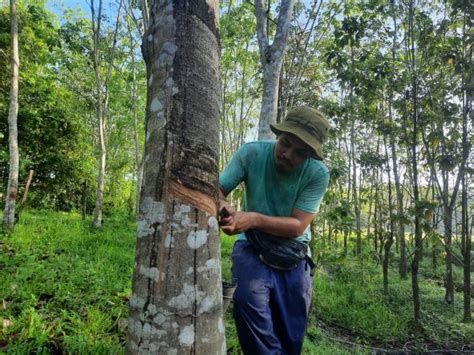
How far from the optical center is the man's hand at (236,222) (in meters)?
1.55

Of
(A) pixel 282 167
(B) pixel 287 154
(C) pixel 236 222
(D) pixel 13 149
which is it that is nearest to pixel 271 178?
(A) pixel 282 167

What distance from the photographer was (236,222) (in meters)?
1.58

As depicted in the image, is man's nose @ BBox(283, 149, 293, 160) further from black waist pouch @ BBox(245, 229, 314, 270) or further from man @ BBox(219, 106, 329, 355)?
black waist pouch @ BBox(245, 229, 314, 270)

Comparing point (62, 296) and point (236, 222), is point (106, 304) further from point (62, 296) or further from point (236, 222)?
point (236, 222)

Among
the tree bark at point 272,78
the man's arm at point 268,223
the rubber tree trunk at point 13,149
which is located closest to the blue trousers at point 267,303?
the man's arm at point 268,223

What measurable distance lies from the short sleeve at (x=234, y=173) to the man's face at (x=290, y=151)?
20 centimetres

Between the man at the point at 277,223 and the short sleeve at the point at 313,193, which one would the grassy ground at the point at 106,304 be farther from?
the short sleeve at the point at 313,193

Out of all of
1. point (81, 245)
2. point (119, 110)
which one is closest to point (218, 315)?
point (81, 245)

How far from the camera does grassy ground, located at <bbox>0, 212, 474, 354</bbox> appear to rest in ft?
8.75

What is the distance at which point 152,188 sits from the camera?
3.94 feet

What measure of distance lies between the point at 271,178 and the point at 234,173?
219 millimetres

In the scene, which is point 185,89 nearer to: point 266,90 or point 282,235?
point 282,235

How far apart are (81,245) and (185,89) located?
596 cm

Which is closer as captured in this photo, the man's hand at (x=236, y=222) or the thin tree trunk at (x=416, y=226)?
the man's hand at (x=236, y=222)
